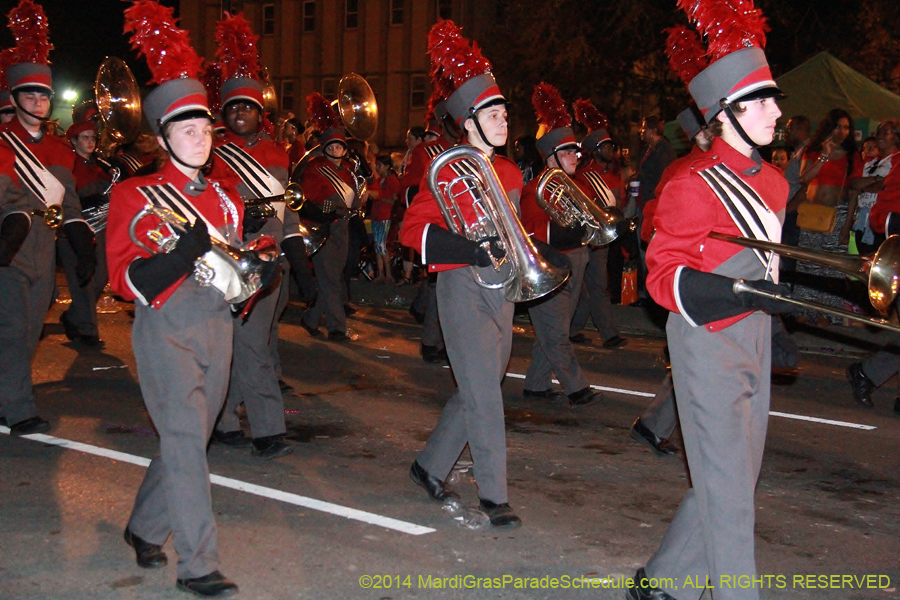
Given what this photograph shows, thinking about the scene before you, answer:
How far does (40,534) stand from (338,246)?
21.3ft

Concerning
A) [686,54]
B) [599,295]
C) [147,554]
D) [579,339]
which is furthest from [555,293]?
[147,554]

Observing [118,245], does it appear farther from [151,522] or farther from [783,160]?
[783,160]

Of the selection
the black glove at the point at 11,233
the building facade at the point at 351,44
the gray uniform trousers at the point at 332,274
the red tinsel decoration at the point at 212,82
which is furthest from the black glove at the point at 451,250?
the building facade at the point at 351,44

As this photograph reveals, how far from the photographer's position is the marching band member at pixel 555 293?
315 inches

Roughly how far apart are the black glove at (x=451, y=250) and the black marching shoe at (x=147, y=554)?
1.80 m

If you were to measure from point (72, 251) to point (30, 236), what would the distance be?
3.71m

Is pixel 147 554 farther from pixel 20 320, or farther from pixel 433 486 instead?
pixel 20 320

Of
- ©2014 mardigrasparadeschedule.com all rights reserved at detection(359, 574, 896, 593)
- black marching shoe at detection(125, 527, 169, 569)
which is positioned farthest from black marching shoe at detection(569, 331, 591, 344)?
black marching shoe at detection(125, 527, 169, 569)

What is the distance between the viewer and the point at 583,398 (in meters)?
8.03

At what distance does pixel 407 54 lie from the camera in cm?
4166

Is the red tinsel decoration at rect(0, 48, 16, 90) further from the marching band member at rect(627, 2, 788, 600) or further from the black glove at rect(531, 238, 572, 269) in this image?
the marching band member at rect(627, 2, 788, 600)

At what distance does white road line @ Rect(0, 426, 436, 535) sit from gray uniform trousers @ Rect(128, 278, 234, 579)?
116cm

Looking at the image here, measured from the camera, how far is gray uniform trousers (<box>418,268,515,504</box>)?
201 inches

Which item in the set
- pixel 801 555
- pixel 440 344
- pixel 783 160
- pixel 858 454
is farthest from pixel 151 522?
pixel 783 160
